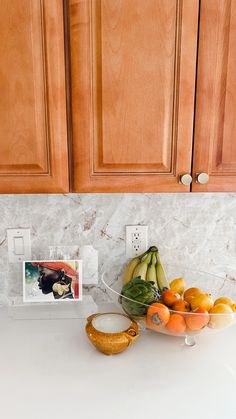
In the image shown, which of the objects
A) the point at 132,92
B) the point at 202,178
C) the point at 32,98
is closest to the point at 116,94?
the point at 132,92

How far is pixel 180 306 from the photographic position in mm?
1062

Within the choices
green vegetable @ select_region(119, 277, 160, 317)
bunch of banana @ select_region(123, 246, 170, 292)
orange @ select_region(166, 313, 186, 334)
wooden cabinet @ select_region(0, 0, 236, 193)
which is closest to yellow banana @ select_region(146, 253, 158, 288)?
bunch of banana @ select_region(123, 246, 170, 292)

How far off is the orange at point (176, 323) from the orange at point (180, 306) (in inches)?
0.9

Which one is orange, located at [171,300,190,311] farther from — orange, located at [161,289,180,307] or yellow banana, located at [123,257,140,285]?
yellow banana, located at [123,257,140,285]

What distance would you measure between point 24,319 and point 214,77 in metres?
1.01

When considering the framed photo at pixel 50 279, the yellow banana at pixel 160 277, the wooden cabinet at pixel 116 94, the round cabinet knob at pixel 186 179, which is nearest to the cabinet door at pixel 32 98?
the wooden cabinet at pixel 116 94

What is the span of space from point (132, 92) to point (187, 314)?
0.64 meters

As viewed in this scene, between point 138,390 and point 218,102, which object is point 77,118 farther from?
point 138,390

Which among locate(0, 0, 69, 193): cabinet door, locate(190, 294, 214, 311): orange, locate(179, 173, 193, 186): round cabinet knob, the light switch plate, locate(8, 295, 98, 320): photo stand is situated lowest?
locate(8, 295, 98, 320): photo stand

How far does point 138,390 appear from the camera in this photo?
91 centimetres

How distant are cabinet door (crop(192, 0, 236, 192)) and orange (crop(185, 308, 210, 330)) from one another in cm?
37

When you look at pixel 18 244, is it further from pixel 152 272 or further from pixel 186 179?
pixel 186 179

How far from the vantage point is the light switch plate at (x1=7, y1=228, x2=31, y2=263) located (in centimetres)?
130

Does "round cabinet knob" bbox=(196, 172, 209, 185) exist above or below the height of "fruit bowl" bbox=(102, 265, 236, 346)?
above
